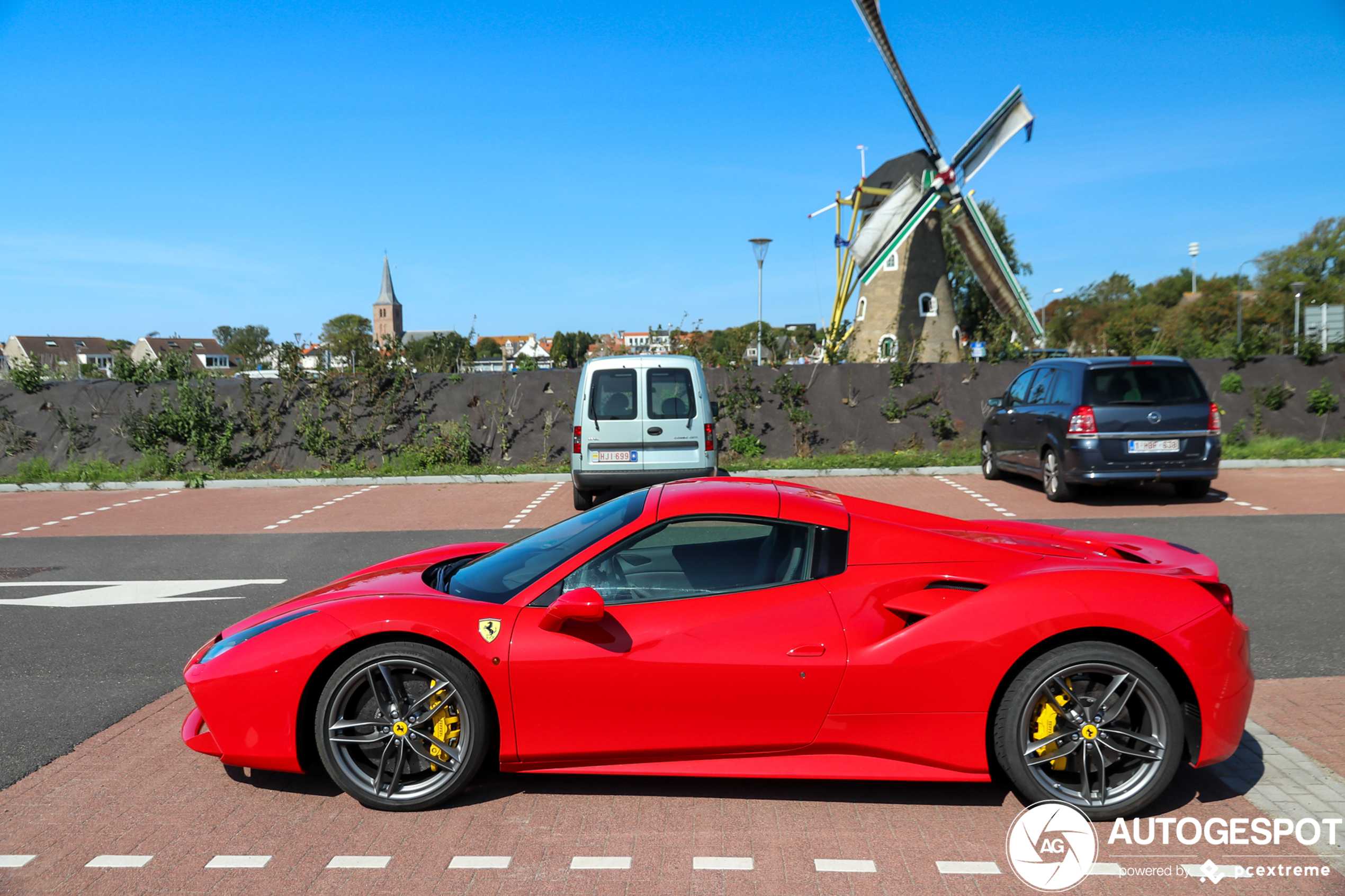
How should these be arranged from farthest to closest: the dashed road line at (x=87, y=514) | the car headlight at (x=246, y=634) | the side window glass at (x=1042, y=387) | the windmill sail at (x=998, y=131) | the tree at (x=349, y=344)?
the windmill sail at (x=998, y=131)
the tree at (x=349, y=344)
the side window glass at (x=1042, y=387)
the dashed road line at (x=87, y=514)
the car headlight at (x=246, y=634)

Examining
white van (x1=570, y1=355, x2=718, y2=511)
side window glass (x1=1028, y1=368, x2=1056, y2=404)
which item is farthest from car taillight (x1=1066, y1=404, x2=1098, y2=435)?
white van (x1=570, y1=355, x2=718, y2=511)

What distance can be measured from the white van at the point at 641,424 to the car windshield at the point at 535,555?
7227 mm

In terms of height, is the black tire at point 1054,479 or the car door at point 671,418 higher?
the car door at point 671,418

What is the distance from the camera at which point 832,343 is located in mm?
19281

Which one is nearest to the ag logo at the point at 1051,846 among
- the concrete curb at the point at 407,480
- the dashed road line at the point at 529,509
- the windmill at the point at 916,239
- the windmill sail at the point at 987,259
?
the dashed road line at the point at 529,509

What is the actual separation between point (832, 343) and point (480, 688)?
16.7 meters

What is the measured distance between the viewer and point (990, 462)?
46.8ft

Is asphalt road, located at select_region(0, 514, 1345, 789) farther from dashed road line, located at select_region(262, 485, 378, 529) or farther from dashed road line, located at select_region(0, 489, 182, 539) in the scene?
dashed road line, located at select_region(0, 489, 182, 539)

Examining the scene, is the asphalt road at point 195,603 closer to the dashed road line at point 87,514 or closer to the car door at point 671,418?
the dashed road line at point 87,514

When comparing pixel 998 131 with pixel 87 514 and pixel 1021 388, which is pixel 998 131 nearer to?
pixel 1021 388

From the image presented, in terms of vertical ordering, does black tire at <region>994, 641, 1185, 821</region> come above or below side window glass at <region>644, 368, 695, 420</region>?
below

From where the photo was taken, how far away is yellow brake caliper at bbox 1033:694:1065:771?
3.30 metres

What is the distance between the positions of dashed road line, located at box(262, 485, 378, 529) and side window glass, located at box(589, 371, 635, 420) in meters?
4.16

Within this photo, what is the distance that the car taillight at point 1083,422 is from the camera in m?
10.9
